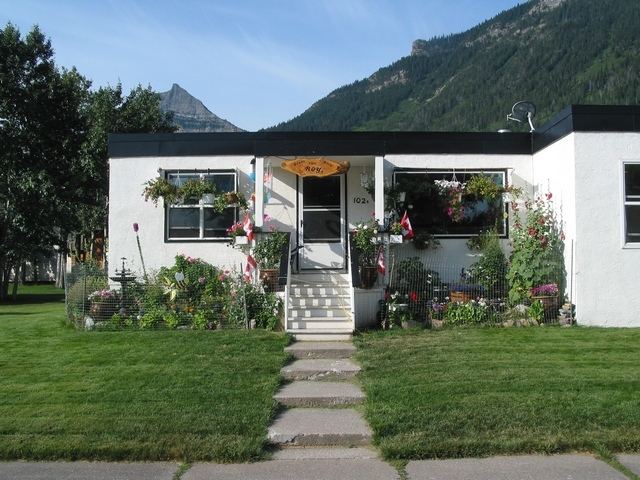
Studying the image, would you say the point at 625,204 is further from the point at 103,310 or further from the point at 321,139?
the point at 103,310

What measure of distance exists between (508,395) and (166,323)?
6.08m

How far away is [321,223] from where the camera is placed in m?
12.8

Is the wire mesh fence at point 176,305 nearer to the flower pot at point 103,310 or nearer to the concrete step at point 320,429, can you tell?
the flower pot at point 103,310

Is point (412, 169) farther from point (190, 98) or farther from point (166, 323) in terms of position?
Answer: point (190, 98)

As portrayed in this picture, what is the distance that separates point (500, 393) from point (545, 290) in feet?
15.0

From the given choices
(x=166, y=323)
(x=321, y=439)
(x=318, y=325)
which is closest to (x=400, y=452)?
(x=321, y=439)

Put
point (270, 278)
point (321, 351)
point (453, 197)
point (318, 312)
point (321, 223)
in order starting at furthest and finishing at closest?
point (321, 223) < point (453, 197) < point (270, 278) < point (318, 312) < point (321, 351)

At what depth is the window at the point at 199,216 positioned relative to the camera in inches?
497

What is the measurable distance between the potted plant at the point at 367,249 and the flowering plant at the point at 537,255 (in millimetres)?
2357

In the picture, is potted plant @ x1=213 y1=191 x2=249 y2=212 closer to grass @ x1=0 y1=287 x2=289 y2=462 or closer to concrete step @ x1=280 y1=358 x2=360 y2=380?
grass @ x1=0 y1=287 x2=289 y2=462

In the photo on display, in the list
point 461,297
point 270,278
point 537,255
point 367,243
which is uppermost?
point 367,243

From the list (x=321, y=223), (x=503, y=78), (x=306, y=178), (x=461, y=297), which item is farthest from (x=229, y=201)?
(x=503, y=78)

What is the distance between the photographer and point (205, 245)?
494 inches

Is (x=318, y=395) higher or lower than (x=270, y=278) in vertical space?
lower
